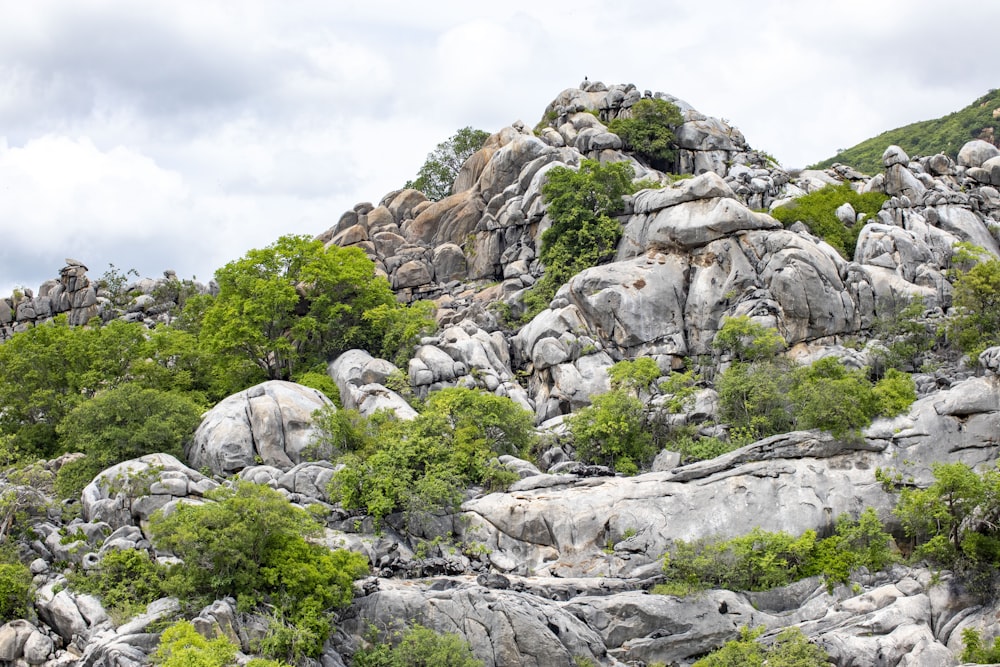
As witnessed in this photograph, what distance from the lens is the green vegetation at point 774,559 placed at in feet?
114

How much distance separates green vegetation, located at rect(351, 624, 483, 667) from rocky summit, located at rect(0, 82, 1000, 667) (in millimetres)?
717

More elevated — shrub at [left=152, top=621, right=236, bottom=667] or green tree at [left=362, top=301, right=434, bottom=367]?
green tree at [left=362, top=301, right=434, bottom=367]

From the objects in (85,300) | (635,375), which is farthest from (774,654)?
(85,300)

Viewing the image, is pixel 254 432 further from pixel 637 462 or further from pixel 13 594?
pixel 637 462

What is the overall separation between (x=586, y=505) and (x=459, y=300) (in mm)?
28188

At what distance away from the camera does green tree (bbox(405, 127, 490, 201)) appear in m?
83.2

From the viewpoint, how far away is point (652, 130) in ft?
243

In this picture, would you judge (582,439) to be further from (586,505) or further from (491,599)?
A: (491,599)

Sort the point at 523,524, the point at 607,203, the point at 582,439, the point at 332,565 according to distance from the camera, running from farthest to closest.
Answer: the point at 607,203, the point at 582,439, the point at 523,524, the point at 332,565

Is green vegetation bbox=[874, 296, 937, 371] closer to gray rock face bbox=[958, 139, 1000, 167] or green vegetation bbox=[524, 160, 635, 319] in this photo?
green vegetation bbox=[524, 160, 635, 319]

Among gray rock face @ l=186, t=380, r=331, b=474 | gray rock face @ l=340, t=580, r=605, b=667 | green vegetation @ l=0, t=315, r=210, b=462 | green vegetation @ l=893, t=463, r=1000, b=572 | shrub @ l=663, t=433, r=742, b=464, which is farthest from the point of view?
green vegetation @ l=0, t=315, r=210, b=462

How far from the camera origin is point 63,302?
75.2 meters

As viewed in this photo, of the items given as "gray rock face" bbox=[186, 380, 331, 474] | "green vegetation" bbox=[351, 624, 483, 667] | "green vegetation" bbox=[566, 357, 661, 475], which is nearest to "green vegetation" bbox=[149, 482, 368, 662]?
"green vegetation" bbox=[351, 624, 483, 667]

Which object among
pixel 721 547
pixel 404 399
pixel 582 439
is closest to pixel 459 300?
pixel 404 399
